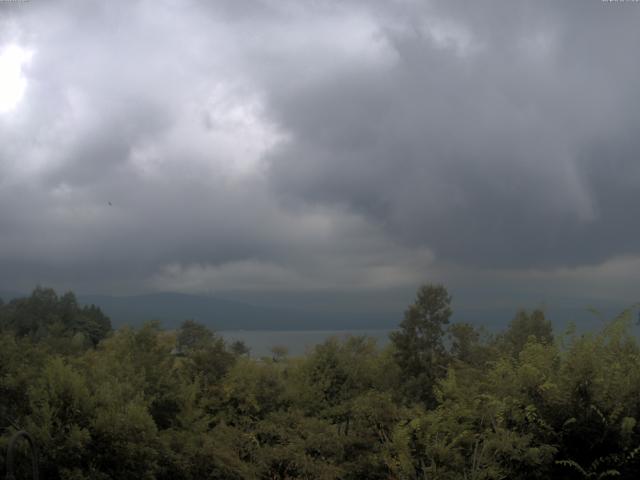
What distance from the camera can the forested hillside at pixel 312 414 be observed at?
8.25 metres

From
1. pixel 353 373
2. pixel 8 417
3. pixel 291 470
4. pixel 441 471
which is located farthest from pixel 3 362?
pixel 353 373

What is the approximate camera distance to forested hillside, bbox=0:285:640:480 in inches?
325

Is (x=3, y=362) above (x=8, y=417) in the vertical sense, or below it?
above

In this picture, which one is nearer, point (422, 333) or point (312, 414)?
point (312, 414)

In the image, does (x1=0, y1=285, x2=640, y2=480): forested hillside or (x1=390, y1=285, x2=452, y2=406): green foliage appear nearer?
(x1=0, y1=285, x2=640, y2=480): forested hillside

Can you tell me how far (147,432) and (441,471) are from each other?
20.8 ft

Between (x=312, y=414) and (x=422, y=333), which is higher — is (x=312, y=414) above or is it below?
below

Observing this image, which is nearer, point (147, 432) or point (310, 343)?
point (147, 432)

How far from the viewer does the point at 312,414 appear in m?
20.8

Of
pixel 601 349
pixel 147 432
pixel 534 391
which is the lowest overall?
pixel 147 432

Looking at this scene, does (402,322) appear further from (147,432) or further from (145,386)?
(147,432)

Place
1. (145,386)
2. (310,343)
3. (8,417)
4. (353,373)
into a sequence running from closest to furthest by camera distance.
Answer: (8,417)
(145,386)
(353,373)
(310,343)

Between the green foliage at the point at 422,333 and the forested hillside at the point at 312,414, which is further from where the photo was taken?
the green foliage at the point at 422,333

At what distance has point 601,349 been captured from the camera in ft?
29.0
